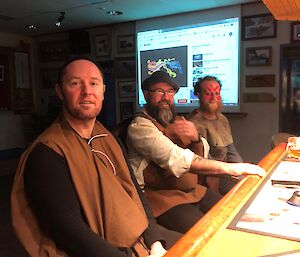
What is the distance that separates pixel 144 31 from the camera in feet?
16.3

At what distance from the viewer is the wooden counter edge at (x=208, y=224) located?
29.7 inches

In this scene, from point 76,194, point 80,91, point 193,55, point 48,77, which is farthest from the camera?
point 48,77

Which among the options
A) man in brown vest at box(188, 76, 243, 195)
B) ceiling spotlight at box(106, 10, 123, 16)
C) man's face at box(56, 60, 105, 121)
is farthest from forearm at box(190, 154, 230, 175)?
ceiling spotlight at box(106, 10, 123, 16)

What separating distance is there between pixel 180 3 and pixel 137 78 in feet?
4.53

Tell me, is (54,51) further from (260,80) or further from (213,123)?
(213,123)

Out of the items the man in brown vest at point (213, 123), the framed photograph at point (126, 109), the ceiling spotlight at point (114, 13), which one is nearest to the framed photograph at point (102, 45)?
the ceiling spotlight at point (114, 13)

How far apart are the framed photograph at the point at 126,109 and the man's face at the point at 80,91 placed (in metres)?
3.93

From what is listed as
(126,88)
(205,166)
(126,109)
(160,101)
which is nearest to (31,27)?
(126,88)

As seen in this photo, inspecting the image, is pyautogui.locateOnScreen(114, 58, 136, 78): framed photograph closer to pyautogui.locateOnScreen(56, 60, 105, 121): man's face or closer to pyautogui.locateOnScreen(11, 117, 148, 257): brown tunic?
pyautogui.locateOnScreen(56, 60, 105, 121): man's face

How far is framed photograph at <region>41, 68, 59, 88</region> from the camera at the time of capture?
6.05 m

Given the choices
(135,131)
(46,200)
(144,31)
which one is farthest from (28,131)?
(46,200)

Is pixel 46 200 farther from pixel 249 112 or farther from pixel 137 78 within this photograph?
pixel 137 78

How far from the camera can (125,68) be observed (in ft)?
17.1

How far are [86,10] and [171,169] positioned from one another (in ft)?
11.3
